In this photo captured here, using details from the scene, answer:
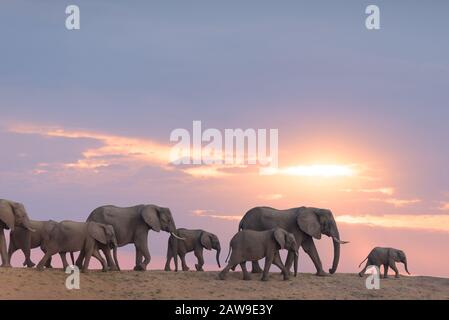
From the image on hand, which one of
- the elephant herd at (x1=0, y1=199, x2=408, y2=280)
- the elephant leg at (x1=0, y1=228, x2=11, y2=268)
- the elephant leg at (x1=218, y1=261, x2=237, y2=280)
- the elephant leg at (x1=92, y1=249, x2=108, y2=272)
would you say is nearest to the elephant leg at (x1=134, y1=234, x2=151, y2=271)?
the elephant herd at (x1=0, y1=199, x2=408, y2=280)

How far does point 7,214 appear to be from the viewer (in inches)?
1342

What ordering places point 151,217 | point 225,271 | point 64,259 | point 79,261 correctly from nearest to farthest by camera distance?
point 225,271 → point 64,259 → point 79,261 → point 151,217

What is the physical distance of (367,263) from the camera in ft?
128

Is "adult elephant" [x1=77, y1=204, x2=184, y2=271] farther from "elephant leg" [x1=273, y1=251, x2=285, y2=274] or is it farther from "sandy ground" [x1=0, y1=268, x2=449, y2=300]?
"elephant leg" [x1=273, y1=251, x2=285, y2=274]

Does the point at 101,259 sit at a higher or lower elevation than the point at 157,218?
lower

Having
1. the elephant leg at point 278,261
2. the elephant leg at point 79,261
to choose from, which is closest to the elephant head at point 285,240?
the elephant leg at point 278,261

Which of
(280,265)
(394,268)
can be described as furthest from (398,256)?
(280,265)

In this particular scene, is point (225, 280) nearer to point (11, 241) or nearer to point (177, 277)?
point (177, 277)

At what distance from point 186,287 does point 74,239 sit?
477 centimetres

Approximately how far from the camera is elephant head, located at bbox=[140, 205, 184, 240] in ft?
120

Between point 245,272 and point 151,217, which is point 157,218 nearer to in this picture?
point 151,217

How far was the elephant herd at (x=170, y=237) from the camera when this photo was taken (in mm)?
33125
